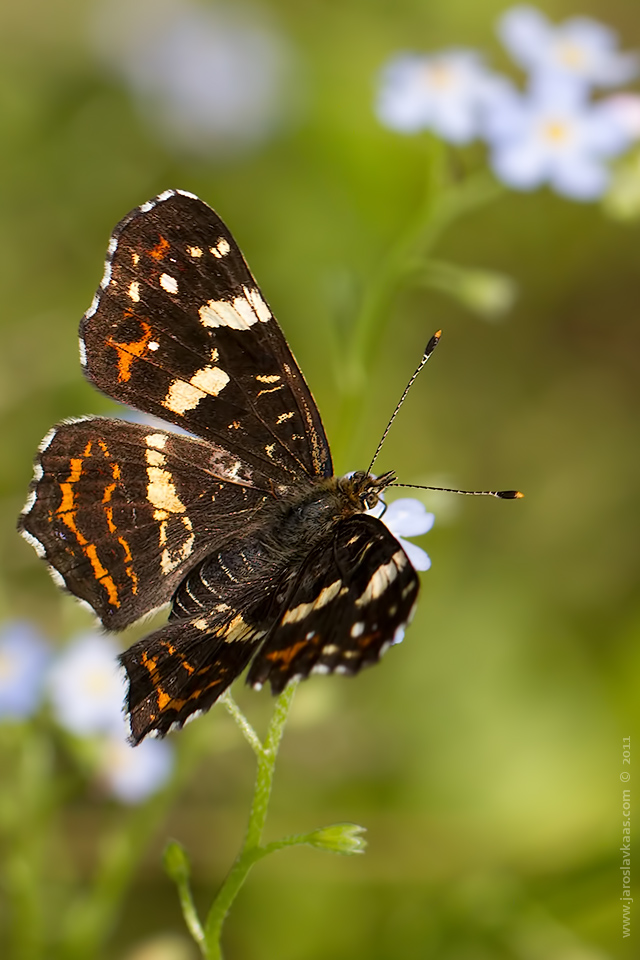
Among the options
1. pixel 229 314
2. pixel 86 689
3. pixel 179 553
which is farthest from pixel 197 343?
pixel 86 689

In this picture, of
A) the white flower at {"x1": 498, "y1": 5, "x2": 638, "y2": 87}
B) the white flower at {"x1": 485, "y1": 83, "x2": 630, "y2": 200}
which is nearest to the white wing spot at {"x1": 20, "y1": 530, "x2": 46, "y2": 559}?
the white flower at {"x1": 485, "y1": 83, "x2": 630, "y2": 200}

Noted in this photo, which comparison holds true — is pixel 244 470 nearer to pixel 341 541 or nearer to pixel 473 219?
pixel 341 541

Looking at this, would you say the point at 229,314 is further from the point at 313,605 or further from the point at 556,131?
the point at 556,131

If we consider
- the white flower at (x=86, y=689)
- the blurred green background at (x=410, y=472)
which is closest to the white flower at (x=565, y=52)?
the blurred green background at (x=410, y=472)

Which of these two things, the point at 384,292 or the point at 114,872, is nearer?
the point at 114,872

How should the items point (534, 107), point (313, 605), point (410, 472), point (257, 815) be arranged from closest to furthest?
point (257, 815) < point (313, 605) < point (534, 107) < point (410, 472)

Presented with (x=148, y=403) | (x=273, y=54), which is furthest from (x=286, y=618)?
(x=273, y=54)

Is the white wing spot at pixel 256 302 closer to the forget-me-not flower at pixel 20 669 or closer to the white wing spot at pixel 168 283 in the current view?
the white wing spot at pixel 168 283

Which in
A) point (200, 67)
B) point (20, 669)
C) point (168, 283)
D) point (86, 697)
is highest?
point (200, 67)
